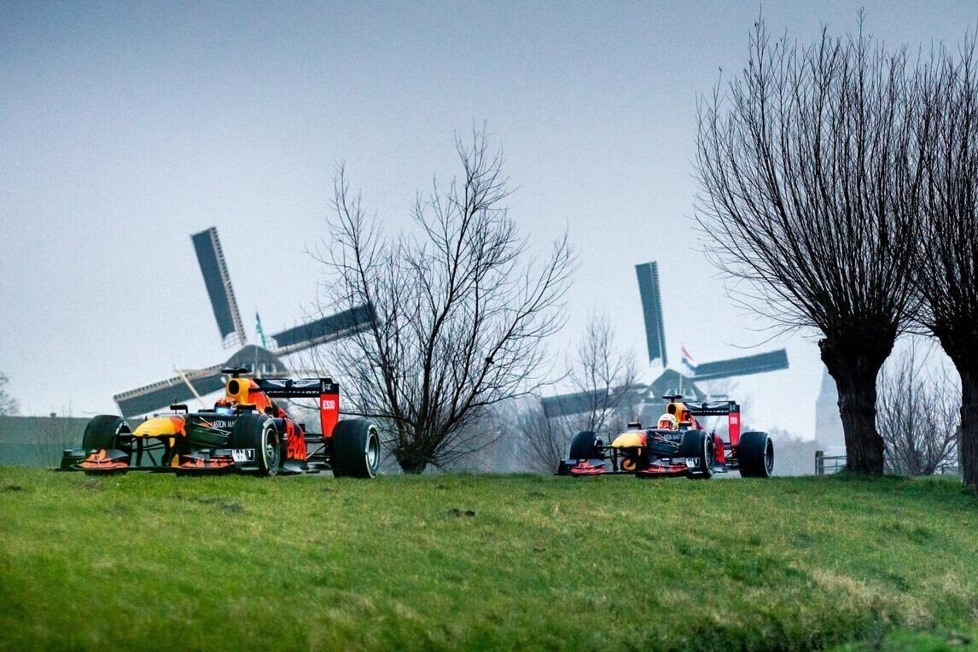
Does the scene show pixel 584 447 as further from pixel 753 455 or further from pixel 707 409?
pixel 707 409

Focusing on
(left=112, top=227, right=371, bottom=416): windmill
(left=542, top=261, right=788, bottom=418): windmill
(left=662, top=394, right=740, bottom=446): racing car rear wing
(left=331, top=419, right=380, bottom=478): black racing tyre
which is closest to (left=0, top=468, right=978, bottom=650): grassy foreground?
(left=331, top=419, right=380, bottom=478): black racing tyre

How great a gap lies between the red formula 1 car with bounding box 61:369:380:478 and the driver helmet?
9.77 meters

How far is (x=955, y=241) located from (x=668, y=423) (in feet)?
25.7

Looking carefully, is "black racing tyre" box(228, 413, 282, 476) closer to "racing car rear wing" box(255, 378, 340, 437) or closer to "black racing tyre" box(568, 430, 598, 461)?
"racing car rear wing" box(255, 378, 340, 437)

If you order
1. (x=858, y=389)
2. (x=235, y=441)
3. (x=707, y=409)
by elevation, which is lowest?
(x=235, y=441)

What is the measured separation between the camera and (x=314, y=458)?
21859 millimetres

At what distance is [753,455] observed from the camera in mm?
30188

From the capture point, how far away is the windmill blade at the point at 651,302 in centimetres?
10269

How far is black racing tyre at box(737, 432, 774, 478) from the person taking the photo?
98.9 feet

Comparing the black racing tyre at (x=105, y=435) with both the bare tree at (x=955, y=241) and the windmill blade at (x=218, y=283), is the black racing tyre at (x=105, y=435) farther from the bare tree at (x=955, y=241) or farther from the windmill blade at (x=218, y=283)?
the windmill blade at (x=218, y=283)

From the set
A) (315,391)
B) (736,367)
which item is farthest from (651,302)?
(315,391)

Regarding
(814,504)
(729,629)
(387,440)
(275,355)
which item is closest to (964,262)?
(814,504)

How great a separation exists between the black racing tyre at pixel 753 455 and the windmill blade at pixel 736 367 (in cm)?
9752

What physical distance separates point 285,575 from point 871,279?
20279 millimetres
